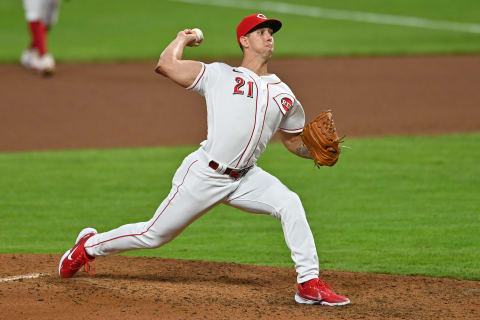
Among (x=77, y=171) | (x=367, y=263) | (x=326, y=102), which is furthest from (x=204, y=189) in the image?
(x=326, y=102)

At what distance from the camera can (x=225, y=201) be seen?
18.8 feet

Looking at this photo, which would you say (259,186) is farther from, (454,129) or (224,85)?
(454,129)

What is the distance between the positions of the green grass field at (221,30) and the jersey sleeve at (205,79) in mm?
10072

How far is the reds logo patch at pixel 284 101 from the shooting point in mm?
5660

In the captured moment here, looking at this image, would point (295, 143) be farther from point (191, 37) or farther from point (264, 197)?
point (191, 37)

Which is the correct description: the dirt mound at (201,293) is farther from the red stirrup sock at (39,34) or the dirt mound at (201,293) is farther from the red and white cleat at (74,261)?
the red stirrup sock at (39,34)

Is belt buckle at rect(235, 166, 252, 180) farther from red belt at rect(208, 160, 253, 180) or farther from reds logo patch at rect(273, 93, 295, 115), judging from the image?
reds logo patch at rect(273, 93, 295, 115)

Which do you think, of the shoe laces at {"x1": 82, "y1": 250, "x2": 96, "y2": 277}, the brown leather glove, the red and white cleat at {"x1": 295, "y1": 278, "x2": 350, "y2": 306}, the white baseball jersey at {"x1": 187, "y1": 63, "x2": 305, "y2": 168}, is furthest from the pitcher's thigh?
the shoe laces at {"x1": 82, "y1": 250, "x2": 96, "y2": 277}

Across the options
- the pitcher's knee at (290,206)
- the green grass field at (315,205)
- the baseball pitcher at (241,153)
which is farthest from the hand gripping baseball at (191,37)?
the green grass field at (315,205)

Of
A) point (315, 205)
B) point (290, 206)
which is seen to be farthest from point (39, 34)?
point (290, 206)

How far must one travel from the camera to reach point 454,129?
11445 millimetres

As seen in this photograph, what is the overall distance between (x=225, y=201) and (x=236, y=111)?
0.58 meters

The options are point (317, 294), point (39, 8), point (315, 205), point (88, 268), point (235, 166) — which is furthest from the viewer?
point (39, 8)

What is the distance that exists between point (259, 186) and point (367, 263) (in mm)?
1523
